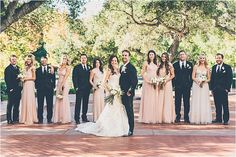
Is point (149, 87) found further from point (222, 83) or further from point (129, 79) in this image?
point (129, 79)

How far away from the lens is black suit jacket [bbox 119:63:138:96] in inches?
443

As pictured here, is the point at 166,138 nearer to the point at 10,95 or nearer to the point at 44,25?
the point at 10,95

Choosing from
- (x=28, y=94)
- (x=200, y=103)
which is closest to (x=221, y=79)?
(x=200, y=103)

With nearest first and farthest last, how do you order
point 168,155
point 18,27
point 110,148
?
point 168,155 → point 110,148 → point 18,27

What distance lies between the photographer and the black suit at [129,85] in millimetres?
11258

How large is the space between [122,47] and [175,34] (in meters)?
3.13

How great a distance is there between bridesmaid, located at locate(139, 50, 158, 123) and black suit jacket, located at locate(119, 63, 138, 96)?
7.68 ft

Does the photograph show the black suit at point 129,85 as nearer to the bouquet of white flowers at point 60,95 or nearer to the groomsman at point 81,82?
the groomsman at point 81,82

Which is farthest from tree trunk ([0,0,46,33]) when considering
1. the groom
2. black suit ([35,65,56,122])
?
the groom

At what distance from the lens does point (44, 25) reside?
18578mm

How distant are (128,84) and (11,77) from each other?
3.95 m

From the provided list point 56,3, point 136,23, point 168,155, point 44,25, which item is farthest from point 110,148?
point 136,23

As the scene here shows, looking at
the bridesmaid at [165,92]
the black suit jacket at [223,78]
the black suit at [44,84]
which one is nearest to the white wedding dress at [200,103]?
the black suit jacket at [223,78]

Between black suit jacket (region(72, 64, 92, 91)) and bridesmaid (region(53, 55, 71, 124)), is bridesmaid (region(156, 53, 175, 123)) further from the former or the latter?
bridesmaid (region(53, 55, 71, 124))
